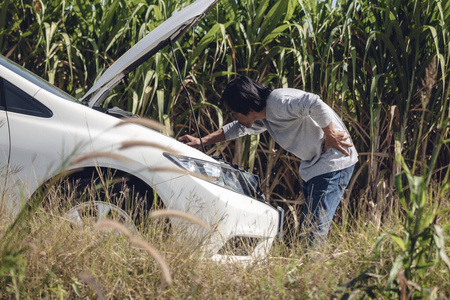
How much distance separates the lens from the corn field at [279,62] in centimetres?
479

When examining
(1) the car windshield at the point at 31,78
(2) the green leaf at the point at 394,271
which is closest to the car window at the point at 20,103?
(1) the car windshield at the point at 31,78

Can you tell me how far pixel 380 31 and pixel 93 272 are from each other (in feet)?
11.6

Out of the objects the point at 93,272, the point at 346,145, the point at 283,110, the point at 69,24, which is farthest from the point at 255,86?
the point at 69,24

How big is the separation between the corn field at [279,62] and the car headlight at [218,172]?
4.41 feet

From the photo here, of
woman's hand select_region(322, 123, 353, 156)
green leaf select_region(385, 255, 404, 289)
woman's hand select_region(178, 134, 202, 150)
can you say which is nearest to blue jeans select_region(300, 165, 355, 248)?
woman's hand select_region(322, 123, 353, 156)

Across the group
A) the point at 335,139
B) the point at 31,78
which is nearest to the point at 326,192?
the point at 335,139

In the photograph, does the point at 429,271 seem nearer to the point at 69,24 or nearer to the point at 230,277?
the point at 230,277

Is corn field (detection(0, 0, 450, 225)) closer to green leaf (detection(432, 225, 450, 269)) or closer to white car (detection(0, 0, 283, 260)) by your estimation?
white car (detection(0, 0, 283, 260))

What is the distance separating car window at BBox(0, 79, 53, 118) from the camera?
10.1ft

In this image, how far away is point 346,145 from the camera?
366cm

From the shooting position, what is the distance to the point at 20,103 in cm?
310

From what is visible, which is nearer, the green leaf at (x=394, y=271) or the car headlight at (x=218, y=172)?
the green leaf at (x=394, y=271)

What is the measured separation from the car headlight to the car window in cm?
72

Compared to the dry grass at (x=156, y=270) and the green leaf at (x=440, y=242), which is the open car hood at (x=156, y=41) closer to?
the dry grass at (x=156, y=270)
